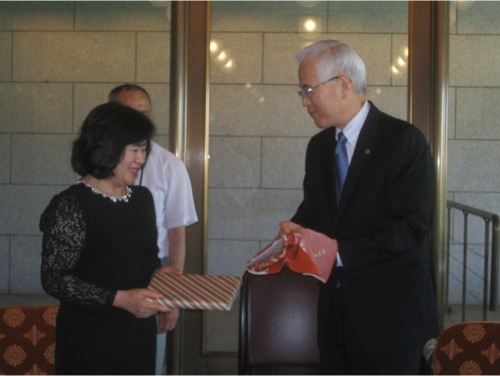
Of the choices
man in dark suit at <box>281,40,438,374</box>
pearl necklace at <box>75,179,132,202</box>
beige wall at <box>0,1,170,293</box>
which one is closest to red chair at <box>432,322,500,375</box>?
man in dark suit at <box>281,40,438,374</box>

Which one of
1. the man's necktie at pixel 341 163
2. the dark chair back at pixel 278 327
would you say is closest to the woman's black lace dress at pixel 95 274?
the man's necktie at pixel 341 163

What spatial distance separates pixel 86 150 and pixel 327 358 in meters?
1.00

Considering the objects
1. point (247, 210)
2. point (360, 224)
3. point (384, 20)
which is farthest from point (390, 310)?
point (384, 20)

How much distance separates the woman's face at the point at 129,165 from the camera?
84.7 inches

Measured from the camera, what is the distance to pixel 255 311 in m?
2.92

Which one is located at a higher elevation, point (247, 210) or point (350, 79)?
point (350, 79)

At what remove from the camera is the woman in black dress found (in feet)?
6.65

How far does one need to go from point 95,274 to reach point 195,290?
0.31 meters

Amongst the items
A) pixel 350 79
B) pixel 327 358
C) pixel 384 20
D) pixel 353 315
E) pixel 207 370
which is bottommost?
pixel 207 370

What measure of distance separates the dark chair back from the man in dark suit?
1.94ft

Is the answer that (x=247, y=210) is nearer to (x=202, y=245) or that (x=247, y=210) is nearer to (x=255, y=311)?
(x=202, y=245)

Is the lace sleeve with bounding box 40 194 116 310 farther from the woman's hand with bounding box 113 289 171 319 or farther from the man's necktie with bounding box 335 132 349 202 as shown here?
the man's necktie with bounding box 335 132 349 202

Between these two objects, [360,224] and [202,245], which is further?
[202,245]

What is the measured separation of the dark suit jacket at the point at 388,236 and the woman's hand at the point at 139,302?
553 mm
